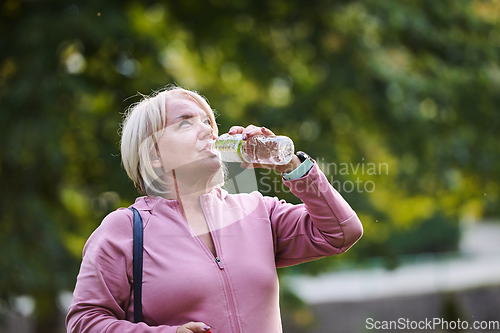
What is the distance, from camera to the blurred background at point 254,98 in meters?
3.86

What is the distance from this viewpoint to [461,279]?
404 inches

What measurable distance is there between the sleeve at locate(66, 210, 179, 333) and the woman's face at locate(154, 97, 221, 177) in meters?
0.28

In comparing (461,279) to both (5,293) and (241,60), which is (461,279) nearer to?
(241,60)

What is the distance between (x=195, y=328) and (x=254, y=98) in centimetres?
399

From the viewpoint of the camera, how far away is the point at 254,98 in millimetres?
5117

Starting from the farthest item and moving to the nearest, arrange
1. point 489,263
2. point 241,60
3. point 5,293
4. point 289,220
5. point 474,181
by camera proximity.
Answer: point 489,263 → point 474,181 → point 241,60 → point 5,293 → point 289,220

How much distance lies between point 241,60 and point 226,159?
126 inches

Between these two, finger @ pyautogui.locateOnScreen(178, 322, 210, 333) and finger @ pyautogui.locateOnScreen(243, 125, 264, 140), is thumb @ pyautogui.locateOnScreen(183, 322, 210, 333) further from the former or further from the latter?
finger @ pyautogui.locateOnScreen(243, 125, 264, 140)

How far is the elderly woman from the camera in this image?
1338mm

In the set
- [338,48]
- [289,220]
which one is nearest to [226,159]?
[289,220]

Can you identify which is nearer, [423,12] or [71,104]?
[71,104]

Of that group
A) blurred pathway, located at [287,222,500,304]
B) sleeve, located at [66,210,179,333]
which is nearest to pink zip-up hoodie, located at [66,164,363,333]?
sleeve, located at [66,210,179,333]

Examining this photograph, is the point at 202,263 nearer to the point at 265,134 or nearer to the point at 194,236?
the point at 194,236

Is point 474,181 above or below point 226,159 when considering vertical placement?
below
